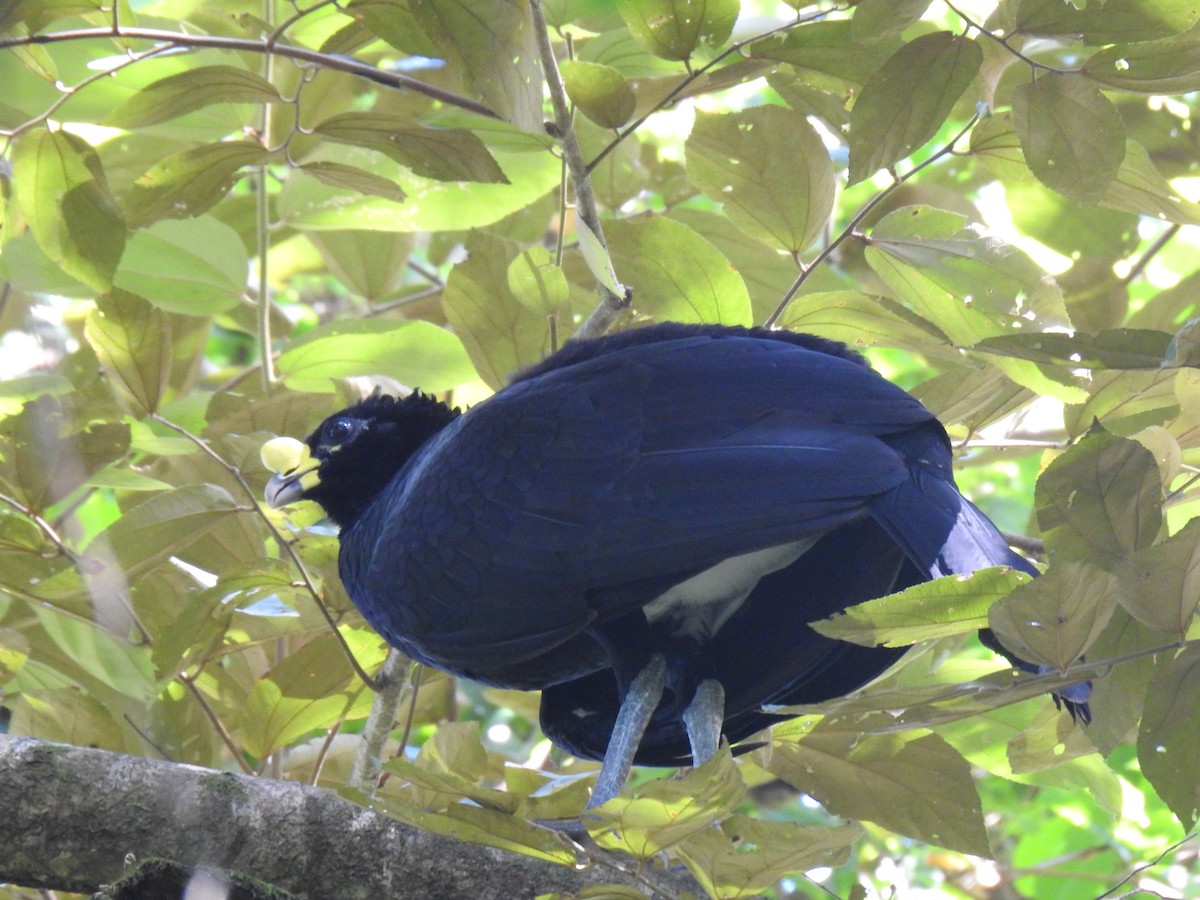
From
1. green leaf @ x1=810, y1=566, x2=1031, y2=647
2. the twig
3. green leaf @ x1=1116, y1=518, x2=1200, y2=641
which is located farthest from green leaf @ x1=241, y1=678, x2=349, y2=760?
green leaf @ x1=1116, y1=518, x2=1200, y2=641

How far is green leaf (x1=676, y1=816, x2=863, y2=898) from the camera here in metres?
1.91

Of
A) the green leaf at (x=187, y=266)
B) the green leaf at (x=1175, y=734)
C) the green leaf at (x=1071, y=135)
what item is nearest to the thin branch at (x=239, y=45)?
the green leaf at (x=187, y=266)

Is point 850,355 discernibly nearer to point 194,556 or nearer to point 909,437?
point 909,437

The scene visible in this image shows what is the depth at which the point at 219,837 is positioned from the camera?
86.4 inches

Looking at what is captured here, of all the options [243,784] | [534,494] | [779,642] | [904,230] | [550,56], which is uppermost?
[550,56]

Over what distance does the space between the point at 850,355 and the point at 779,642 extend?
0.66 meters

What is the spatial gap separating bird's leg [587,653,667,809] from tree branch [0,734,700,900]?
52cm

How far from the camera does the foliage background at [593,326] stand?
2.00 meters

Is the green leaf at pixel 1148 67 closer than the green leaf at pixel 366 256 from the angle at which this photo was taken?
Yes

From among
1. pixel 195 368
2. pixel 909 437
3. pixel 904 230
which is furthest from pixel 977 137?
pixel 195 368

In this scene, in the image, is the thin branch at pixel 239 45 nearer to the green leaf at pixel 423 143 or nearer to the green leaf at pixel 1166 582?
the green leaf at pixel 423 143

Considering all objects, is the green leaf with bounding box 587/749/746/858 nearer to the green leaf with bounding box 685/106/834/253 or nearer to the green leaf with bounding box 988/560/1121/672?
the green leaf with bounding box 988/560/1121/672

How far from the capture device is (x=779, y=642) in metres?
2.94

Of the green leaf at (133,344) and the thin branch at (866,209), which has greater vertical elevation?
the thin branch at (866,209)
